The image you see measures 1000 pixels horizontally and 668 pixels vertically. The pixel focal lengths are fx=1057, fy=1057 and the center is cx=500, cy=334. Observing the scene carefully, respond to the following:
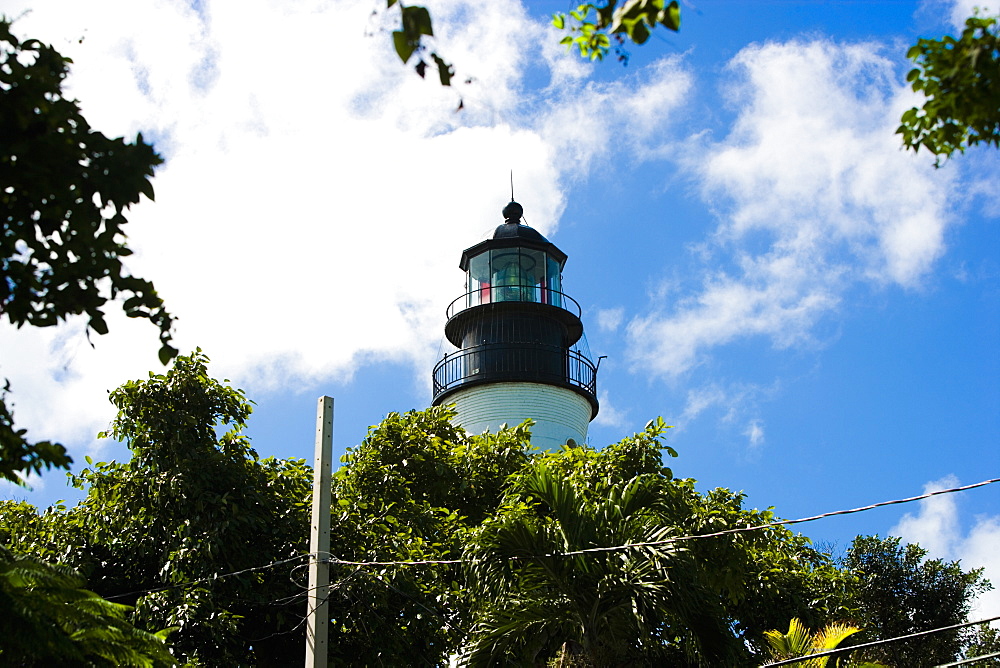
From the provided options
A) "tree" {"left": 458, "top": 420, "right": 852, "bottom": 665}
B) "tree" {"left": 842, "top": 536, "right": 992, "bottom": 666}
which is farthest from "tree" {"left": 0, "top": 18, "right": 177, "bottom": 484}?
"tree" {"left": 842, "top": 536, "right": 992, "bottom": 666}

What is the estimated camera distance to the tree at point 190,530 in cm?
1294

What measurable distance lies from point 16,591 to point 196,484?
21.0 feet

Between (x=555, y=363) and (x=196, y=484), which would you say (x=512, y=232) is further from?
(x=196, y=484)

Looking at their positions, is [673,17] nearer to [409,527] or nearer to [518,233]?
[409,527]

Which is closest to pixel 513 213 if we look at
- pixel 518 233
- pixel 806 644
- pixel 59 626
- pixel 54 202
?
pixel 518 233

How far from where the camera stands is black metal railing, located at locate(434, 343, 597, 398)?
88.3 ft

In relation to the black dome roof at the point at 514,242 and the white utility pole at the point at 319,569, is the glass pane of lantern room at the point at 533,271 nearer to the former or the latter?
the black dome roof at the point at 514,242

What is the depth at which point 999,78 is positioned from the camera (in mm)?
4258

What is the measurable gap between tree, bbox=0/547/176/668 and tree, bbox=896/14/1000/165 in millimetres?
6248

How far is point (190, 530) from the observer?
13531 mm

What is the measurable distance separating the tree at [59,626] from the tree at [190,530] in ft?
12.6

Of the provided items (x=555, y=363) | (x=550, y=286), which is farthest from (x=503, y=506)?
(x=550, y=286)

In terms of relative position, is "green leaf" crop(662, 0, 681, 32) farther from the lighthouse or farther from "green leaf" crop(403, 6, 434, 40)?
the lighthouse

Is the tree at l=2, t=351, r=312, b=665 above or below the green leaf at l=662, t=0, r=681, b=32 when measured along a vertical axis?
above
